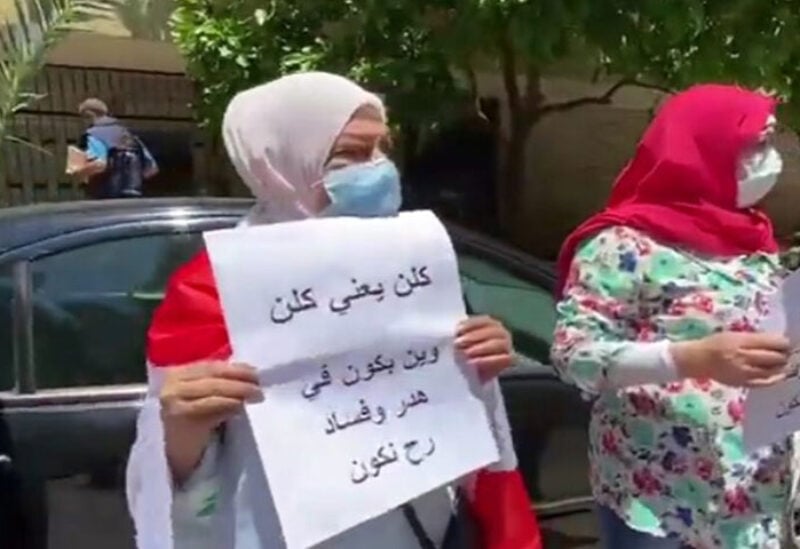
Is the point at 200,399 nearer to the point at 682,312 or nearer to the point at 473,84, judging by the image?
the point at 682,312

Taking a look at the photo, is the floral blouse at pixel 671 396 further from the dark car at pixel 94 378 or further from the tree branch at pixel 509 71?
the tree branch at pixel 509 71

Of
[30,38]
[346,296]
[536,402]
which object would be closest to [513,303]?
[536,402]

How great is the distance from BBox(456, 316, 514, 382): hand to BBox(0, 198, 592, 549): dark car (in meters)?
1.42

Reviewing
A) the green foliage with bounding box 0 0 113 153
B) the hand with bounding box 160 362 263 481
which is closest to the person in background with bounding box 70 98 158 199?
the green foliage with bounding box 0 0 113 153

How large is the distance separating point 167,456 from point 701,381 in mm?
1000

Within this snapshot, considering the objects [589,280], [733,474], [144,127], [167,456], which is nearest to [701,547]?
[733,474]

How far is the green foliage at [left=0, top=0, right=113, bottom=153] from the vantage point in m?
6.35

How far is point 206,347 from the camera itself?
2123 millimetres

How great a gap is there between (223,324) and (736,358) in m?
0.87

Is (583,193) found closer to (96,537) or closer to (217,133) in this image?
(217,133)

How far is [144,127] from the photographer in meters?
12.7

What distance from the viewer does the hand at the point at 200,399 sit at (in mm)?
2014

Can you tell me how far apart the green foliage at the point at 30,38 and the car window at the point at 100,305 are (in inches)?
113

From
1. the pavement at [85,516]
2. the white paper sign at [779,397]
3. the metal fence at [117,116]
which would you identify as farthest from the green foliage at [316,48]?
the white paper sign at [779,397]
